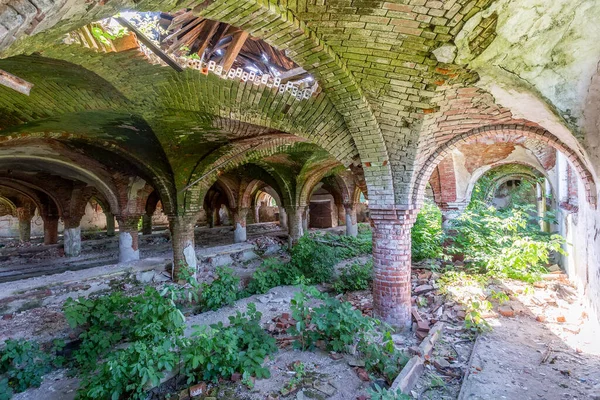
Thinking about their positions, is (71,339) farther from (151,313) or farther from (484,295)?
(484,295)

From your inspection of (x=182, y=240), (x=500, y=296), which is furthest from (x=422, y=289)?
(x=182, y=240)

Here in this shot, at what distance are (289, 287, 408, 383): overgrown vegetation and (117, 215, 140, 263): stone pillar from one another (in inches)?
291

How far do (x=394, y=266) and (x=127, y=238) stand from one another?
A: 27.2ft

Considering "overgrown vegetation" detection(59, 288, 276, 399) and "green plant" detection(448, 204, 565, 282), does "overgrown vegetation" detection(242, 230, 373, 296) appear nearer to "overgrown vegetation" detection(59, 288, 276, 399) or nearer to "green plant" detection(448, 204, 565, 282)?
"green plant" detection(448, 204, 565, 282)

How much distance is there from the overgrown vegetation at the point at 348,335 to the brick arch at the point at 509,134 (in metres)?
2.11

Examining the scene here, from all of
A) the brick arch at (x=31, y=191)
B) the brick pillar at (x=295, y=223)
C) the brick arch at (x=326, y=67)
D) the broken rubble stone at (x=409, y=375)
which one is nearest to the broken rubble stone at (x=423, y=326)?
the broken rubble stone at (x=409, y=375)

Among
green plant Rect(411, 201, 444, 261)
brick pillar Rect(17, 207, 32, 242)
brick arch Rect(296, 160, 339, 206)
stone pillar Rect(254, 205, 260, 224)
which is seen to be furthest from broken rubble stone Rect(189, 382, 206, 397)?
stone pillar Rect(254, 205, 260, 224)

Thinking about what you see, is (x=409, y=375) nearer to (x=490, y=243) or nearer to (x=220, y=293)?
Result: (x=220, y=293)

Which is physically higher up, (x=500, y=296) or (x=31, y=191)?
(x=31, y=191)

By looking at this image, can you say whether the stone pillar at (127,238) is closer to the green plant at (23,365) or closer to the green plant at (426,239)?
the green plant at (23,365)

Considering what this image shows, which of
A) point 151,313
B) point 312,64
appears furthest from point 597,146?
point 151,313

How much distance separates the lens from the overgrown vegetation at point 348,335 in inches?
147

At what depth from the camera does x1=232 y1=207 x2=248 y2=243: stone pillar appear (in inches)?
516

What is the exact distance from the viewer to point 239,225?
13.3 m
